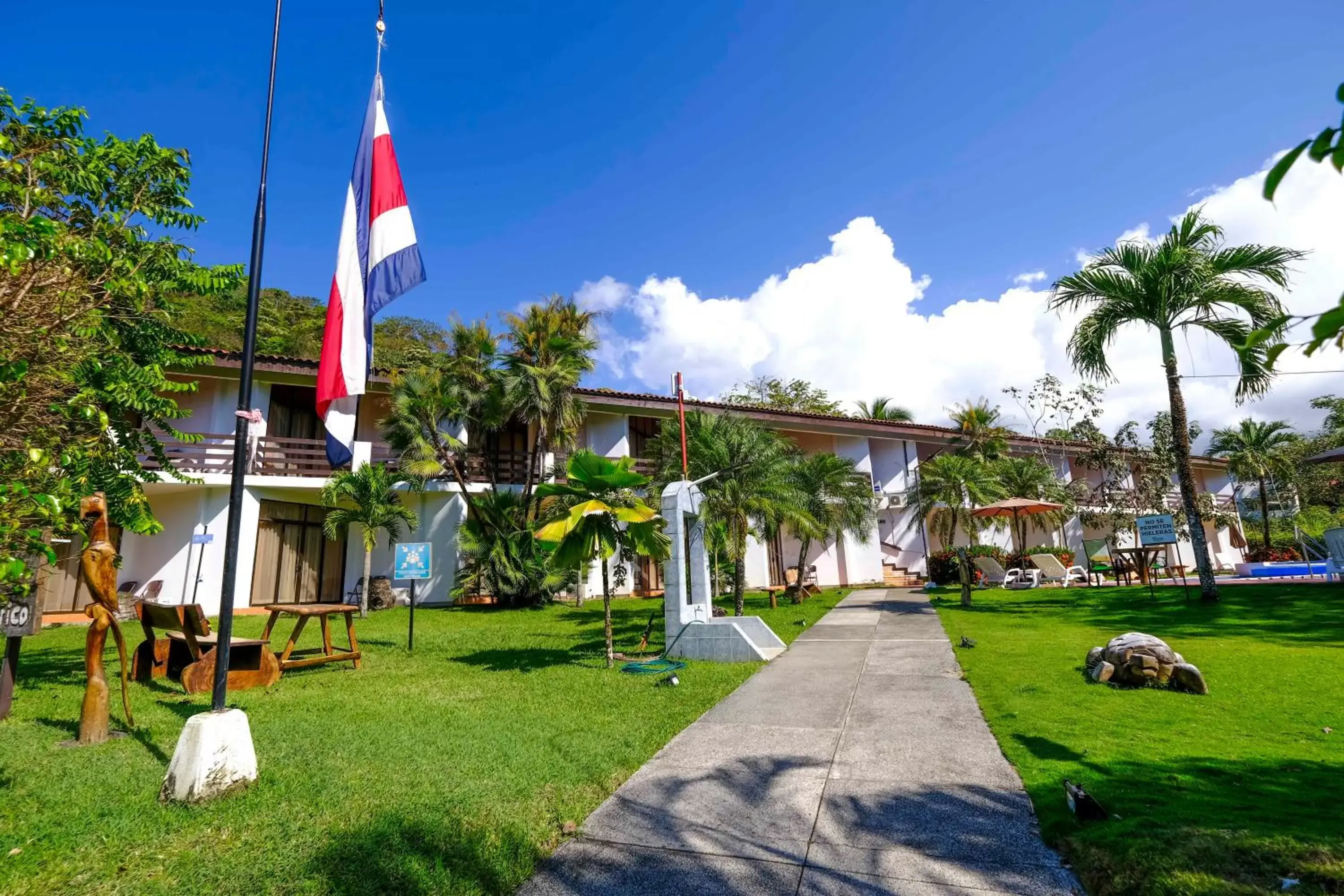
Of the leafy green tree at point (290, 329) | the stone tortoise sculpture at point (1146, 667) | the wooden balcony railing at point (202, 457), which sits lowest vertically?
the stone tortoise sculpture at point (1146, 667)

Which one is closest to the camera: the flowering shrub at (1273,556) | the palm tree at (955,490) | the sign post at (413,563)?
the sign post at (413,563)

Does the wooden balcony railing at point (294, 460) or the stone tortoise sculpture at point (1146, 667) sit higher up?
the wooden balcony railing at point (294, 460)

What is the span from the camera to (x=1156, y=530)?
13914 millimetres

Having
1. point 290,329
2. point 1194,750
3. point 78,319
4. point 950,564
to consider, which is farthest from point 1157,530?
point 290,329

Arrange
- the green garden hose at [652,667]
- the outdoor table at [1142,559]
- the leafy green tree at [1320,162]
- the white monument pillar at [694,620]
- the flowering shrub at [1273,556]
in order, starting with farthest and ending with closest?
1. the flowering shrub at [1273,556]
2. the outdoor table at [1142,559]
3. the white monument pillar at [694,620]
4. the green garden hose at [652,667]
5. the leafy green tree at [1320,162]

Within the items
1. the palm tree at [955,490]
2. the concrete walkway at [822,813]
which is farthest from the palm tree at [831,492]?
the concrete walkway at [822,813]

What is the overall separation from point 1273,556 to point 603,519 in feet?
99.1

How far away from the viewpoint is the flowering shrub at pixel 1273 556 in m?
25.0

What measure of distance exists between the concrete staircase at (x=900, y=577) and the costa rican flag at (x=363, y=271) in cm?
2154

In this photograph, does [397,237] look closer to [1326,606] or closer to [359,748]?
[359,748]

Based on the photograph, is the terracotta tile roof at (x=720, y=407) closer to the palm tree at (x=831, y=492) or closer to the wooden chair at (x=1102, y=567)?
the palm tree at (x=831, y=492)

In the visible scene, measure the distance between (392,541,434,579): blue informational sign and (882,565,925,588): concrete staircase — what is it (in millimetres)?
17764

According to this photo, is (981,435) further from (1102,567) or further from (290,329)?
(290,329)

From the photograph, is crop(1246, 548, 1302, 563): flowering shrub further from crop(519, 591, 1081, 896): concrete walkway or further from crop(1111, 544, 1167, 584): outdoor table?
crop(519, 591, 1081, 896): concrete walkway
